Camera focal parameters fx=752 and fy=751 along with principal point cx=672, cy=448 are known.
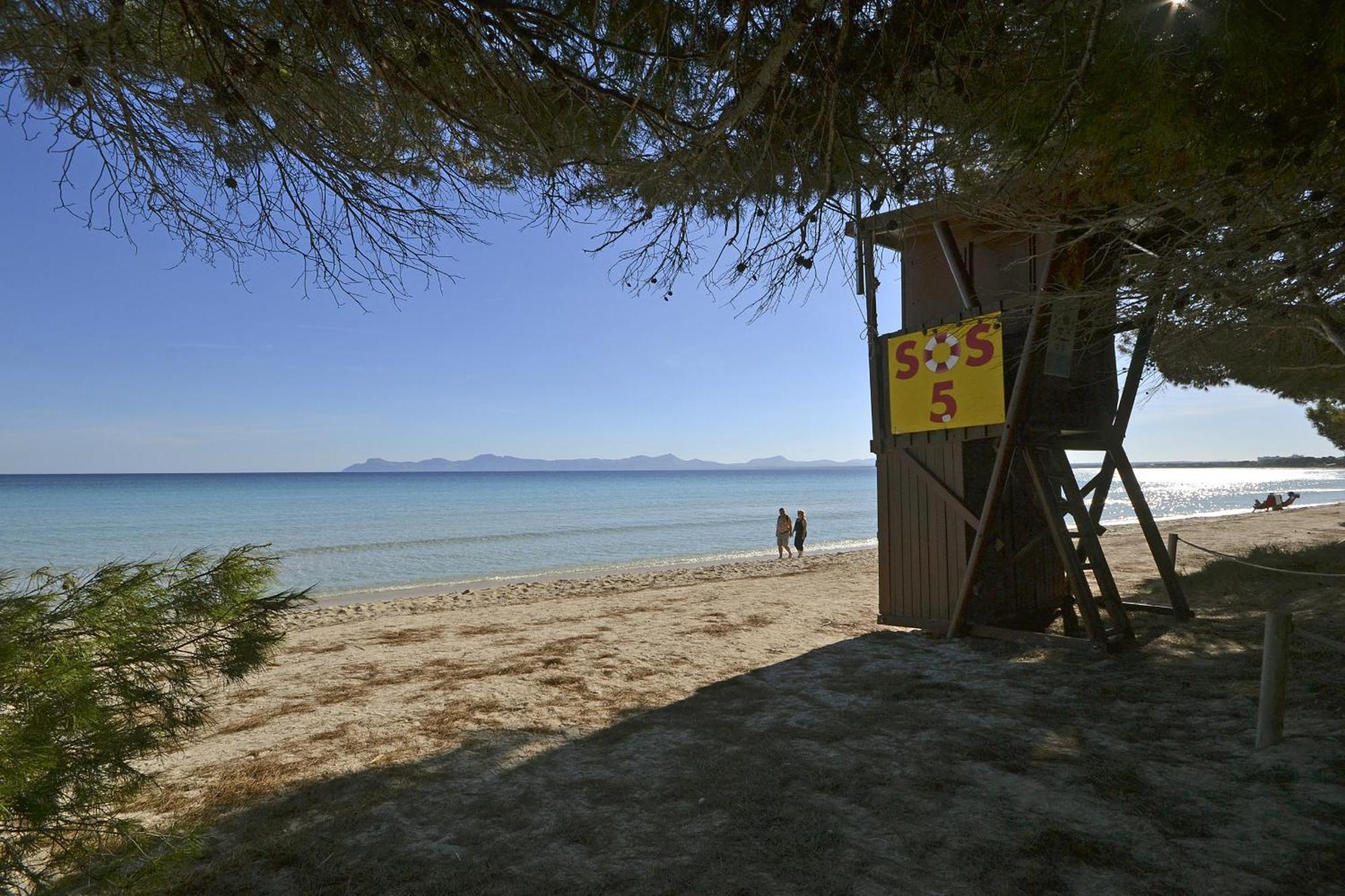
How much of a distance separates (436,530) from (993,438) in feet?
115

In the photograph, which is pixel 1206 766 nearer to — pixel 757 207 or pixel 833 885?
pixel 833 885

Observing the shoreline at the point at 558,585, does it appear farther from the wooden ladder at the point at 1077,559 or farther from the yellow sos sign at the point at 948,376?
the wooden ladder at the point at 1077,559

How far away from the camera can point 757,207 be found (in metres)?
3.90

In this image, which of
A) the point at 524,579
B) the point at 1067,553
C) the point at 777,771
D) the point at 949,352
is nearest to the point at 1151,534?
the point at 1067,553

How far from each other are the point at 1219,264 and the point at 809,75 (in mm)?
2865

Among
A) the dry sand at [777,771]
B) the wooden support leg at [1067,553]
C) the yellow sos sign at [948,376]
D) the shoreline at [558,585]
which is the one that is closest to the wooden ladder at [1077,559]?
the wooden support leg at [1067,553]

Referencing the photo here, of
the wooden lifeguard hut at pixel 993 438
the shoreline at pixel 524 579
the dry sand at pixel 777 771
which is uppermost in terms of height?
the wooden lifeguard hut at pixel 993 438

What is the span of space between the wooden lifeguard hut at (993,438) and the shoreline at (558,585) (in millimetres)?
8450

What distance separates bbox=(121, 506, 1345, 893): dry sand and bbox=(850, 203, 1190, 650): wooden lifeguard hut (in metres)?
0.54

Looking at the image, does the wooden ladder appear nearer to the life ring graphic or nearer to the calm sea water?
the life ring graphic

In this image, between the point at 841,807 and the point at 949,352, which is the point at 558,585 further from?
the point at 841,807

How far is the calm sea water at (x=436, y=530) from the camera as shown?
24688mm

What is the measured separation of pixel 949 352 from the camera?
7.54 meters

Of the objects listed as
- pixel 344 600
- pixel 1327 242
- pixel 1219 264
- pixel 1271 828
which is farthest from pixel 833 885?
pixel 344 600
